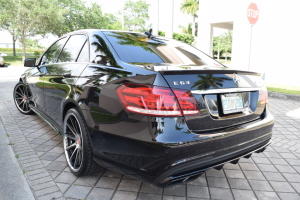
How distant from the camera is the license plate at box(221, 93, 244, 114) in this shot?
2121mm

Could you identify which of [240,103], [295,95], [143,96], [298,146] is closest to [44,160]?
[143,96]

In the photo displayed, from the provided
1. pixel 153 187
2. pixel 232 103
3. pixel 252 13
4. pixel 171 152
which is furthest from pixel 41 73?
pixel 252 13

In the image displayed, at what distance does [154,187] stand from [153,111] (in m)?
1.03

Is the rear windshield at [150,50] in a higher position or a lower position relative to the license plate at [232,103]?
higher

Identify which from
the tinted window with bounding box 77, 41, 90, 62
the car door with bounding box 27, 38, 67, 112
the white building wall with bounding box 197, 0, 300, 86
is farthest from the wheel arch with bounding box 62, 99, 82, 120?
the white building wall with bounding box 197, 0, 300, 86

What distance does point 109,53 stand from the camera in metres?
2.44

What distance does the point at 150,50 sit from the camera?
106 inches

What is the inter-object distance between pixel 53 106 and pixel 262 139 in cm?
254

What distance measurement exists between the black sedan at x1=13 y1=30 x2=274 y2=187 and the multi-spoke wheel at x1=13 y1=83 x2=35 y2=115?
215cm

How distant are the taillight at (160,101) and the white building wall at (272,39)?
30.6 feet

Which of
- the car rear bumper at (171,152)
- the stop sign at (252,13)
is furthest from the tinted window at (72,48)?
the stop sign at (252,13)

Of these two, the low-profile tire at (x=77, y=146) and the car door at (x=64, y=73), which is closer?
the low-profile tire at (x=77, y=146)

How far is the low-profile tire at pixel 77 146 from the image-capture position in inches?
96.0

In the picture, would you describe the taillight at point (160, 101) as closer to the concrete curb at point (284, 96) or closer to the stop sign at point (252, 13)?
the stop sign at point (252, 13)
